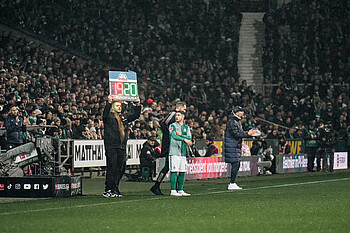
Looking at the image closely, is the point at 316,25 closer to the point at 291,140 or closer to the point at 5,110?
the point at 291,140

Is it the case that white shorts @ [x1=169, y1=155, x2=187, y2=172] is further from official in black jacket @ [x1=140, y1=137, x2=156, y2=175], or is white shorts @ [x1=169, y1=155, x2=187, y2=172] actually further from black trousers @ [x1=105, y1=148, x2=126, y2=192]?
official in black jacket @ [x1=140, y1=137, x2=156, y2=175]

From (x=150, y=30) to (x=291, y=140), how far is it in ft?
34.2

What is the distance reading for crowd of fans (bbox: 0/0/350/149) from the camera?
1079 inches

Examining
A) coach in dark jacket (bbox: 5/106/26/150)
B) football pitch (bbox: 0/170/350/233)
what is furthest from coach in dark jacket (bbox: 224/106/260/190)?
coach in dark jacket (bbox: 5/106/26/150)

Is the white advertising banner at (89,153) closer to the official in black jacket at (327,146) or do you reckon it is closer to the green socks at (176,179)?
the green socks at (176,179)

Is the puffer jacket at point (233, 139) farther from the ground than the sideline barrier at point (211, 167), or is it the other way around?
the puffer jacket at point (233, 139)

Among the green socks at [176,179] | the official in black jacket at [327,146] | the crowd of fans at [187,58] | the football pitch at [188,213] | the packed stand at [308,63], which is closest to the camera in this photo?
the football pitch at [188,213]

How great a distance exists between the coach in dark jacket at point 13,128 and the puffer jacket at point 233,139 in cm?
540

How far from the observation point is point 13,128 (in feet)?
63.6

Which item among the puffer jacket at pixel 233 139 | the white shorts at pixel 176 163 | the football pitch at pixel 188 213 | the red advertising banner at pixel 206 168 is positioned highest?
the puffer jacket at pixel 233 139

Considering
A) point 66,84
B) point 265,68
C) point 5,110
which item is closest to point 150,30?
point 265,68

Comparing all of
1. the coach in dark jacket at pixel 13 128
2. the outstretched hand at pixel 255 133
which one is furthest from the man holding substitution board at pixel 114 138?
the coach in dark jacket at pixel 13 128

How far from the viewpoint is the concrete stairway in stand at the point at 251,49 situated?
128ft

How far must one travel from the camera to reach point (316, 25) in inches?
1533
